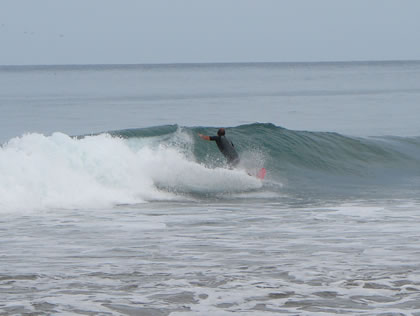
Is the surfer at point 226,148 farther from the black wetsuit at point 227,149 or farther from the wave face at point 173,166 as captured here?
the wave face at point 173,166

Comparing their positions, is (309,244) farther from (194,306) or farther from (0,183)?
(0,183)

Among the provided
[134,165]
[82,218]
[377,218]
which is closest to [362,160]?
[134,165]

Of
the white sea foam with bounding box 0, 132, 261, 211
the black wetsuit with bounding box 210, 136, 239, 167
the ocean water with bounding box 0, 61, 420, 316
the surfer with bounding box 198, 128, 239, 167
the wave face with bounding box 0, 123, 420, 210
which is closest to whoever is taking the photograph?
the ocean water with bounding box 0, 61, 420, 316

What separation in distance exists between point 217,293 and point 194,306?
52cm

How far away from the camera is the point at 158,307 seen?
8.13 metres

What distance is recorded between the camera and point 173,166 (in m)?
19.1

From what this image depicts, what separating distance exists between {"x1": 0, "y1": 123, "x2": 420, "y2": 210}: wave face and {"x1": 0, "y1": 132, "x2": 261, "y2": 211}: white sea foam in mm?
20

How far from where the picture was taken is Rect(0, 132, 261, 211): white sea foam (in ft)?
52.7

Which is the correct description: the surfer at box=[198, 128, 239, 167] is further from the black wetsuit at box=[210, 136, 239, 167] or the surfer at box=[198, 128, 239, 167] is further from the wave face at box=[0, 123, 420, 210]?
the wave face at box=[0, 123, 420, 210]

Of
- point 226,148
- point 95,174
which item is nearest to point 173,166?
point 226,148

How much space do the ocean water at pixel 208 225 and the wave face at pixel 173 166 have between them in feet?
0.16

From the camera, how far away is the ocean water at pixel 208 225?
8.50 metres

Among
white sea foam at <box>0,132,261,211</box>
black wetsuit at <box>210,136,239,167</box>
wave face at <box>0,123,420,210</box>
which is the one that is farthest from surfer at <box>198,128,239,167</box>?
white sea foam at <box>0,132,261,211</box>

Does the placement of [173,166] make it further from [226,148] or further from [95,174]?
[95,174]
